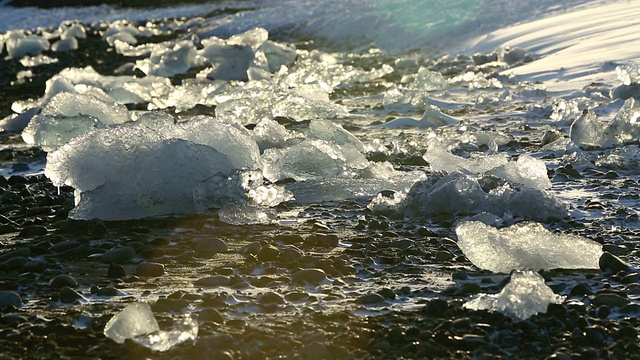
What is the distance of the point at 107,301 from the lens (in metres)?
3.96

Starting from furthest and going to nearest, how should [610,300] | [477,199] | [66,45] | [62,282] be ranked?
[66,45] < [477,199] < [62,282] < [610,300]

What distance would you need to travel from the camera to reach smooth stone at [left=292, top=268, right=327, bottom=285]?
14.0 feet

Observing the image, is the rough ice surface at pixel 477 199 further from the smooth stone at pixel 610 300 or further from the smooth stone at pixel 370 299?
the smooth stone at pixel 370 299

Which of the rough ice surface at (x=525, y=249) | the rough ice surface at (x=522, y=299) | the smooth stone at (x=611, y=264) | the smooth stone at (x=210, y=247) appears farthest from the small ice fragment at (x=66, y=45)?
the rough ice surface at (x=522, y=299)

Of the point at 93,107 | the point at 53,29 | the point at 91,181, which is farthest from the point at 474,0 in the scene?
the point at 53,29

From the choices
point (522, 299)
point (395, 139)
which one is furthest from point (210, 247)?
point (395, 139)

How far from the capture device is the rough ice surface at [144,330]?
3432 mm

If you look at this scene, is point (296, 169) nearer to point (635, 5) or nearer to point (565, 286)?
point (565, 286)

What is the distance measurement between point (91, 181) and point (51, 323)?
1.84m

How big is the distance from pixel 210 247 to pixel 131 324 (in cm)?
134

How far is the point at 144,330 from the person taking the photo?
138 inches

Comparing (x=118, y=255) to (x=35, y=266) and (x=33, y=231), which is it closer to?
(x=35, y=266)

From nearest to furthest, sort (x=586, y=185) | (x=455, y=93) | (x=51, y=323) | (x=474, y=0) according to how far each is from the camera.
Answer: (x=51, y=323) → (x=586, y=185) → (x=455, y=93) → (x=474, y=0)

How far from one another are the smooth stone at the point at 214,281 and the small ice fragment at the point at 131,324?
66 centimetres
